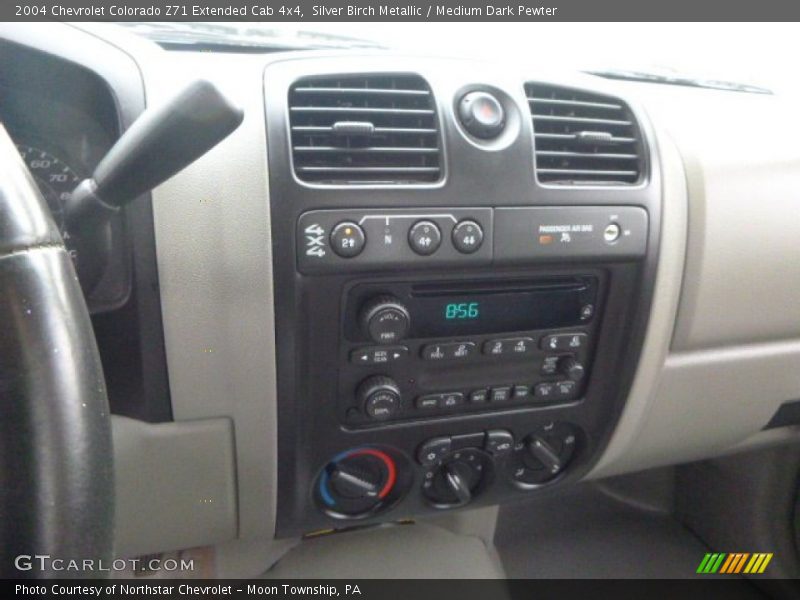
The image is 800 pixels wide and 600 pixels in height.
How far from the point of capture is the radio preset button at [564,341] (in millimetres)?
989

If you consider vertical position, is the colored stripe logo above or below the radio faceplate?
below

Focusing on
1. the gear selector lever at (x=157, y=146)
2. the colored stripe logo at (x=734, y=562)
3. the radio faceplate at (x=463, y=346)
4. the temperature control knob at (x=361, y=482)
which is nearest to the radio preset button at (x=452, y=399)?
the radio faceplate at (x=463, y=346)

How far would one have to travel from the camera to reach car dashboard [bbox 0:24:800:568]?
77 centimetres

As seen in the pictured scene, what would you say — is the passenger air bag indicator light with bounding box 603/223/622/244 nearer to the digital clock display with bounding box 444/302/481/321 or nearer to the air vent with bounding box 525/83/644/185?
the air vent with bounding box 525/83/644/185

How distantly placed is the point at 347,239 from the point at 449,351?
23 centimetres

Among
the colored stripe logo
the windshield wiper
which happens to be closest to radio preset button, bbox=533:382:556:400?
the windshield wiper

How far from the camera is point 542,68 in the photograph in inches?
37.5

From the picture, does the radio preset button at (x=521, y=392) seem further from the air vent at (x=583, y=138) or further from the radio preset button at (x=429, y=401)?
the air vent at (x=583, y=138)

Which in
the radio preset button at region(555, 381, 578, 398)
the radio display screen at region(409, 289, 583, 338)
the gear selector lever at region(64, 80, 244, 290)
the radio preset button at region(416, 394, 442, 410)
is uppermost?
the gear selector lever at region(64, 80, 244, 290)

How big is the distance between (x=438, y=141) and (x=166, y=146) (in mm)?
362

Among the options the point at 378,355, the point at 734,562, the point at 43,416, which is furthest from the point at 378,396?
the point at 734,562

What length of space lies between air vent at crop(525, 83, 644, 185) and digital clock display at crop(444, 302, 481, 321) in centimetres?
Answer: 18

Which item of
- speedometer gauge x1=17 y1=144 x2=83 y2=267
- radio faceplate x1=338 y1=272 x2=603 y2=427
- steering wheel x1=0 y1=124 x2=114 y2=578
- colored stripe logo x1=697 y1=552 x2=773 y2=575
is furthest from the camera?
colored stripe logo x1=697 y1=552 x2=773 y2=575

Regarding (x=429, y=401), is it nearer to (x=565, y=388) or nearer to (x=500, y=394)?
(x=500, y=394)
